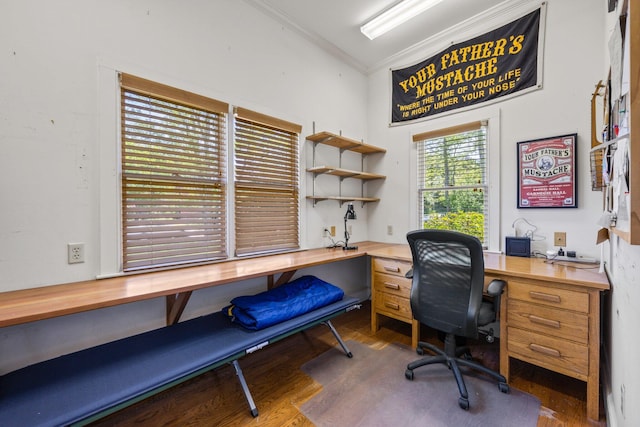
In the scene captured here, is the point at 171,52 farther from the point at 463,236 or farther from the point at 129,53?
the point at 463,236

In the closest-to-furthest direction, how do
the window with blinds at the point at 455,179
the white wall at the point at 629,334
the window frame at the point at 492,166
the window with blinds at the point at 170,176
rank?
the white wall at the point at 629,334 < the window with blinds at the point at 170,176 < the window frame at the point at 492,166 < the window with blinds at the point at 455,179

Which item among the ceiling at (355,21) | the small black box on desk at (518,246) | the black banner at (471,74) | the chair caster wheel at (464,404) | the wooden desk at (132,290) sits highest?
the ceiling at (355,21)

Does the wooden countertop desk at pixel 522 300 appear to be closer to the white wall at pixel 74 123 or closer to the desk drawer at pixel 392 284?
the white wall at pixel 74 123

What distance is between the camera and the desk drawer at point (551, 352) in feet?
5.39

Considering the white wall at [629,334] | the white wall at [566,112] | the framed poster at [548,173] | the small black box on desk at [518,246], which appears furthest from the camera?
the small black box on desk at [518,246]

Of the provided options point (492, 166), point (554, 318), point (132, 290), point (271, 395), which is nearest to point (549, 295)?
point (554, 318)

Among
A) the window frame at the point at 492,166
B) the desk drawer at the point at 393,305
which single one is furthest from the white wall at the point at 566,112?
the desk drawer at the point at 393,305

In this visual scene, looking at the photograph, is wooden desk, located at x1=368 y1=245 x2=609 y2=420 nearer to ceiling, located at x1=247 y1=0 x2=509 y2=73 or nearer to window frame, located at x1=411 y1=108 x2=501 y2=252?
window frame, located at x1=411 y1=108 x2=501 y2=252

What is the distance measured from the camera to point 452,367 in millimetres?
1872

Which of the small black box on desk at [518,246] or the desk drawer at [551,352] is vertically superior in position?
the small black box on desk at [518,246]

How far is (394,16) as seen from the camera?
2623 millimetres

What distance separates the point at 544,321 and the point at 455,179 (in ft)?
5.30

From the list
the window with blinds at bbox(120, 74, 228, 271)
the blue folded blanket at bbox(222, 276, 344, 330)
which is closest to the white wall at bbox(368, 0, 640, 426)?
the blue folded blanket at bbox(222, 276, 344, 330)

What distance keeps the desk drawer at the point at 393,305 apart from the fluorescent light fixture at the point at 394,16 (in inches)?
105
